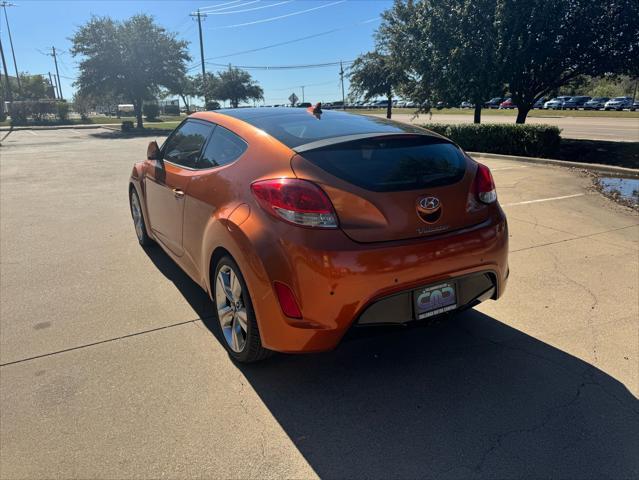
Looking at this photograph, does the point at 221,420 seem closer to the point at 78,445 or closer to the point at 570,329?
the point at 78,445

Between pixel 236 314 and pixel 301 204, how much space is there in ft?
3.09

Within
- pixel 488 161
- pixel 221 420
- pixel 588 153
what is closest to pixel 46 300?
pixel 221 420

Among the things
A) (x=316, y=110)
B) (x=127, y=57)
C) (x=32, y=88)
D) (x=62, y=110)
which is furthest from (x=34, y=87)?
(x=316, y=110)

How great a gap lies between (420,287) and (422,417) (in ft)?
2.35

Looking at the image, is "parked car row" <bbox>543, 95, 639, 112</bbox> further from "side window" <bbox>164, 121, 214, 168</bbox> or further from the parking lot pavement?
"side window" <bbox>164, 121, 214, 168</bbox>

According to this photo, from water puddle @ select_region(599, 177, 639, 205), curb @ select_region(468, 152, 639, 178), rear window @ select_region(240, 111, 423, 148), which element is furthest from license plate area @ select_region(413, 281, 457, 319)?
curb @ select_region(468, 152, 639, 178)

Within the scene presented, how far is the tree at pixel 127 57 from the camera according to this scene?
115ft

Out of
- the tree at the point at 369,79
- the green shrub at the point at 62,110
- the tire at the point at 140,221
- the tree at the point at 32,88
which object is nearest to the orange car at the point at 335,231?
the tire at the point at 140,221

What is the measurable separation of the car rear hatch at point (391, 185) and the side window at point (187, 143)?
1326 millimetres

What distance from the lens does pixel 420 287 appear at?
2701mm

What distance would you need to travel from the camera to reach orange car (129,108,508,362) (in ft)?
8.37

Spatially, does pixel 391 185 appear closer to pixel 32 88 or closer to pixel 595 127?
pixel 595 127

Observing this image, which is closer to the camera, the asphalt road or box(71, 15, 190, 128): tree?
the asphalt road

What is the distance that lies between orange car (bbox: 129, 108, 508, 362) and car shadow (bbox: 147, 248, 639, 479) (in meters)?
0.29
